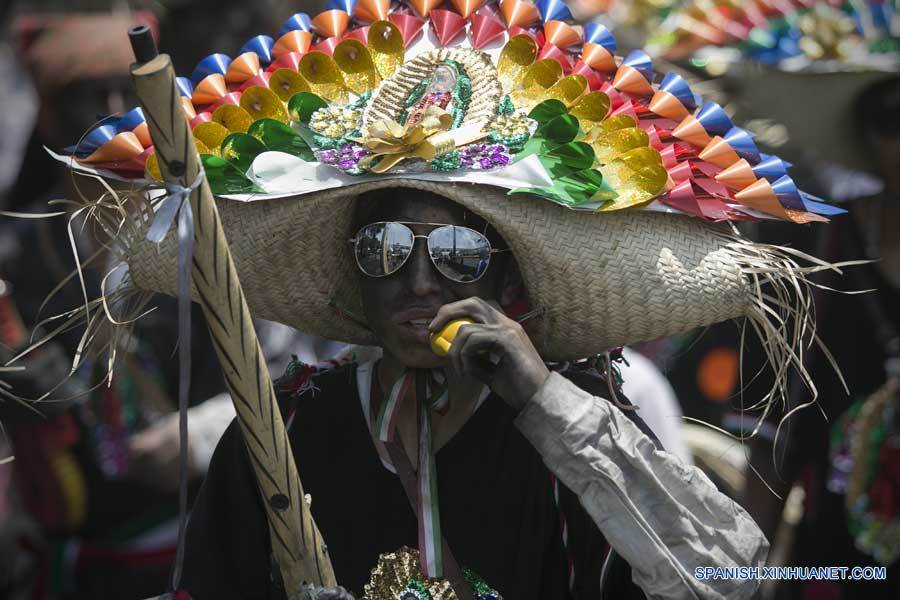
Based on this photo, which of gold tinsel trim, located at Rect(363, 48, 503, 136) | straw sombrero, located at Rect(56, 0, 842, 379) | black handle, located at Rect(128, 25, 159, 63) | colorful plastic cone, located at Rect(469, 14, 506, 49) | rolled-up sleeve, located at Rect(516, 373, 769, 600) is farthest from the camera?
colorful plastic cone, located at Rect(469, 14, 506, 49)

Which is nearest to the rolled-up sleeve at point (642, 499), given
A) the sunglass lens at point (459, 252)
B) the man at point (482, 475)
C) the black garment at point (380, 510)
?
the man at point (482, 475)

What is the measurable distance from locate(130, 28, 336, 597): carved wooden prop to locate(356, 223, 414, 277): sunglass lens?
0.48m

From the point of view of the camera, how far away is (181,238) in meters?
2.37

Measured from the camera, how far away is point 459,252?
295 centimetres

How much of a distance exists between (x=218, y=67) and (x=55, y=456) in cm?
216

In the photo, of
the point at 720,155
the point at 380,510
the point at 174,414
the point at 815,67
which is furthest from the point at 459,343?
the point at 815,67

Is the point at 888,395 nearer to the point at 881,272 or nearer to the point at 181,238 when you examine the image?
the point at 881,272

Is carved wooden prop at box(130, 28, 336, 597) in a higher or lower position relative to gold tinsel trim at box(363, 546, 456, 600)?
higher

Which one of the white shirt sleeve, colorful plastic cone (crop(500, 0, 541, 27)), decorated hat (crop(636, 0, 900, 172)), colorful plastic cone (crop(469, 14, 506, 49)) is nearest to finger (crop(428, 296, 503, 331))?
colorful plastic cone (crop(469, 14, 506, 49))

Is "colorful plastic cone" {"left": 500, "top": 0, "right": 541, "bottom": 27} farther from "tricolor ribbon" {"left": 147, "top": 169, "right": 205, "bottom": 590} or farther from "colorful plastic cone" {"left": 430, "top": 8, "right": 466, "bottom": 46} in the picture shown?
"tricolor ribbon" {"left": 147, "top": 169, "right": 205, "bottom": 590}

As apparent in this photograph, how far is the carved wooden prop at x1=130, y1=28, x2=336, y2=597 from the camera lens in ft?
7.57

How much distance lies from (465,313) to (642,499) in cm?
50

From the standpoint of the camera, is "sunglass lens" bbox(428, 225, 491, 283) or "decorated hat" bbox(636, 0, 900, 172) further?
"decorated hat" bbox(636, 0, 900, 172)

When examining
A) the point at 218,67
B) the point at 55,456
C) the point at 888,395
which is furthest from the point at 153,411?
the point at 888,395
